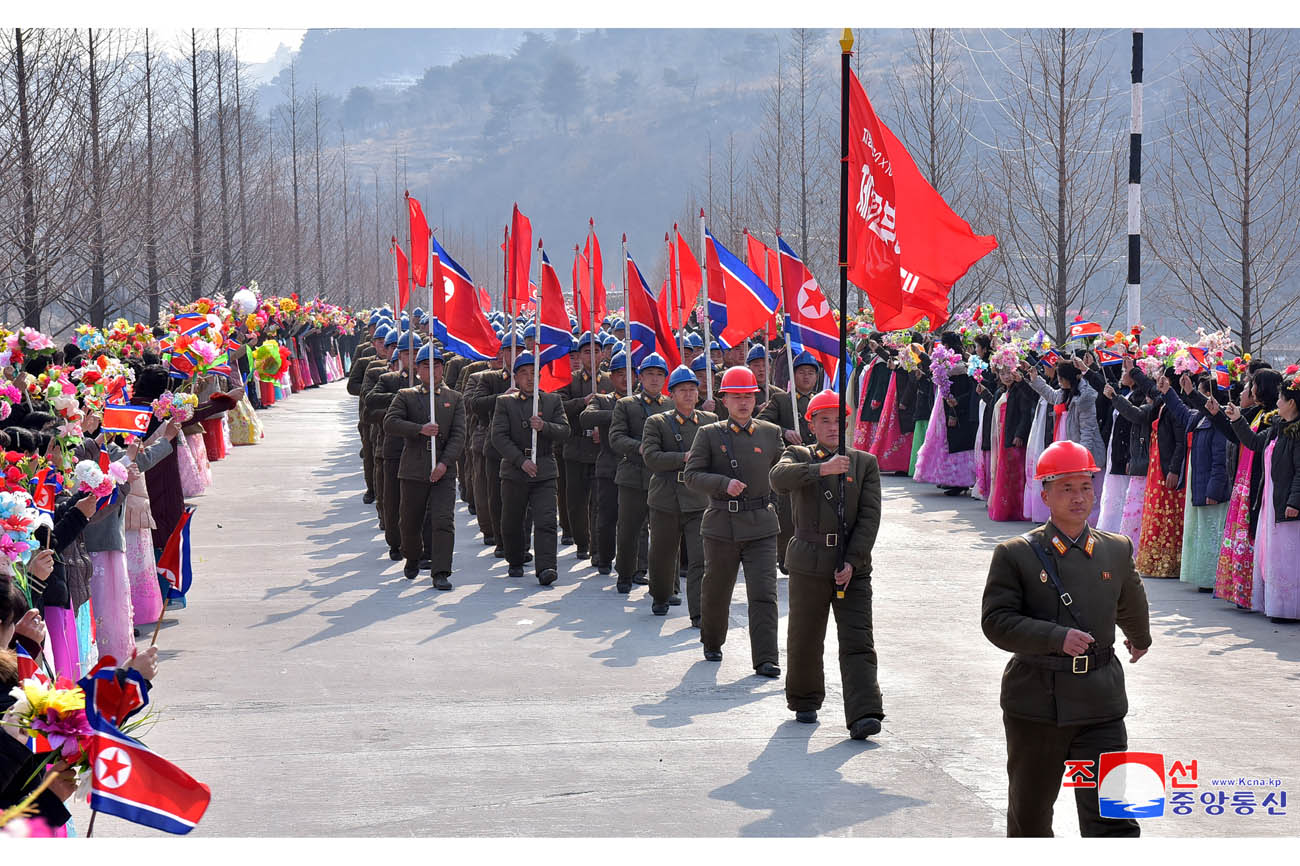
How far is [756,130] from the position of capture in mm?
132875

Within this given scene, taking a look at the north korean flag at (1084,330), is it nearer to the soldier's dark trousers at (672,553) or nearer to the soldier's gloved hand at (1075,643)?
the soldier's dark trousers at (672,553)

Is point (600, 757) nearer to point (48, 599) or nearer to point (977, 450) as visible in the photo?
point (48, 599)

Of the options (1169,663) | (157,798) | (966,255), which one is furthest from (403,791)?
(1169,663)

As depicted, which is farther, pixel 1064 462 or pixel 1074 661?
pixel 1064 462

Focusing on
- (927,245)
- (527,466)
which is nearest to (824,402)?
(927,245)

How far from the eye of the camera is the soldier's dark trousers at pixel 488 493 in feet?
49.6

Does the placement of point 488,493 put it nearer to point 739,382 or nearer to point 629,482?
point 629,482

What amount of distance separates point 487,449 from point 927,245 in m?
6.74

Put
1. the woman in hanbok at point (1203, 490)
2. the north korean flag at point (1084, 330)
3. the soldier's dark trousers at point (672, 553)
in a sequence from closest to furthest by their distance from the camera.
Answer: the soldier's dark trousers at point (672, 553) < the woman in hanbok at point (1203, 490) < the north korean flag at point (1084, 330)

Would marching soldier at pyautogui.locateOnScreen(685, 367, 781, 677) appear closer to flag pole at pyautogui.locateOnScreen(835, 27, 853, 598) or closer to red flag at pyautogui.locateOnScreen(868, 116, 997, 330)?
flag pole at pyautogui.locateOnScreen(835, 27, 853, 598)

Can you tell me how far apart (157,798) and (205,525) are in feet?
42.7

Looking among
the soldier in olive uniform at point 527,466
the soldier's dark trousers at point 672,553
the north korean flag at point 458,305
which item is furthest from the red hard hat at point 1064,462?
the north korean flag at point 458,305

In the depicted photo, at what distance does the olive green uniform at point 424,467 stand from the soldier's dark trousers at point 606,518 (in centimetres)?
129

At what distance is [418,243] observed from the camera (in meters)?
15.6
